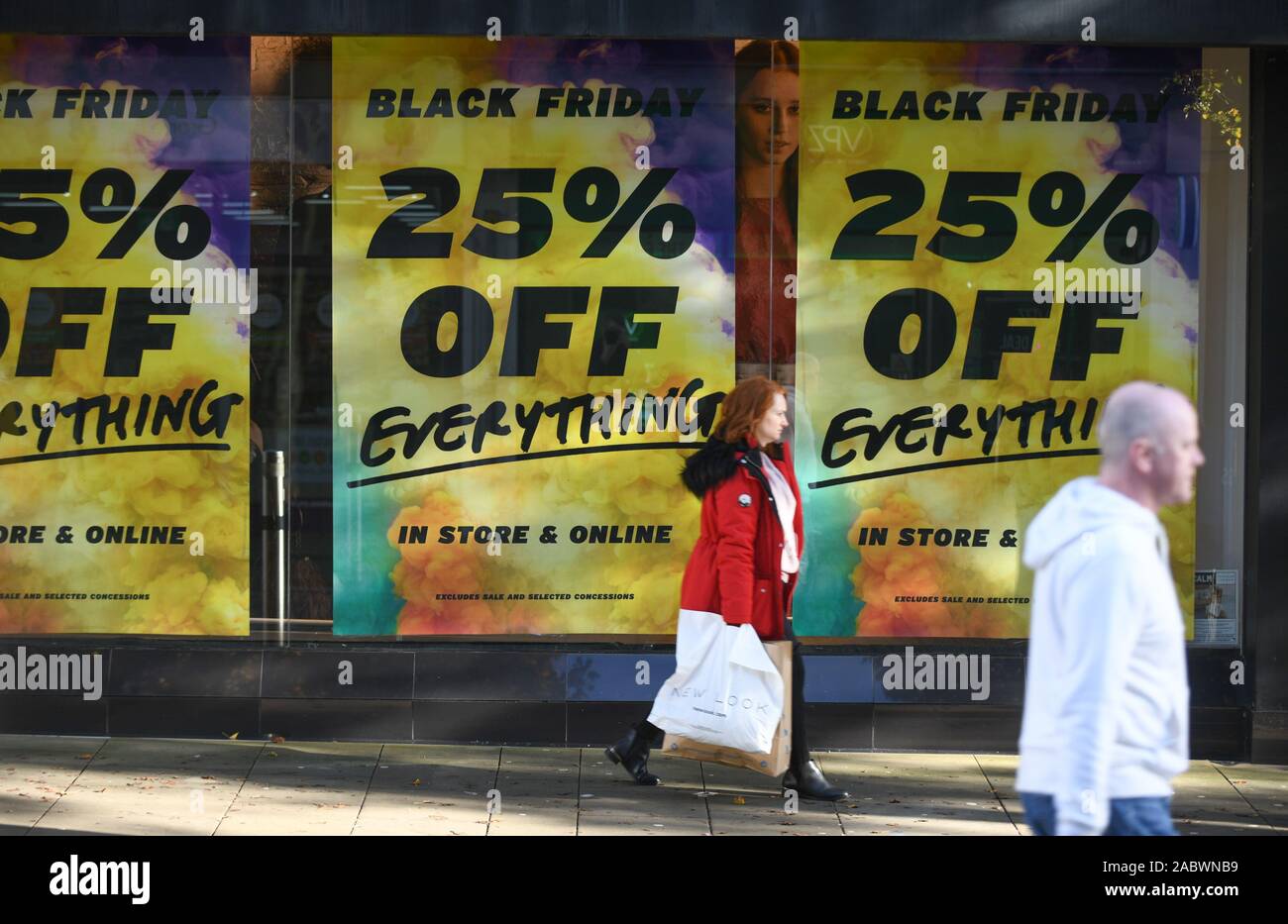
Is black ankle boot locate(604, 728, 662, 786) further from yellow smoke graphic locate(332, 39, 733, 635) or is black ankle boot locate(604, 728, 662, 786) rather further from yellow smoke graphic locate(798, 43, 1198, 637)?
yellow smoke graphic locate(798, 43, 1198, 637)

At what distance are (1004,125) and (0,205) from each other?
17.6 feet

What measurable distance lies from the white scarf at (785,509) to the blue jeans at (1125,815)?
3.57m

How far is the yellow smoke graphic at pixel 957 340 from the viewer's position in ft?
28.1

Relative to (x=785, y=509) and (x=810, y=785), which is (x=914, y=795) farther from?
(x=785, y=509)

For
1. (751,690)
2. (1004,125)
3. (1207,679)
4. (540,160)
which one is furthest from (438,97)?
(1207,679)

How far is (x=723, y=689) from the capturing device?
7.04m

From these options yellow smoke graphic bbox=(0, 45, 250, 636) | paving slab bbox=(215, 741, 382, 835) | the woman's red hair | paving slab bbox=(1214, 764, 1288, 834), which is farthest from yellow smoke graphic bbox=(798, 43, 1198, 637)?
yellow smoke graphic bbox=(0, 45, 250, 636)

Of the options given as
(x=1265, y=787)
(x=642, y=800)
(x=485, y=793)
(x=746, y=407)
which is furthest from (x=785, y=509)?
(x=1265, y=787)

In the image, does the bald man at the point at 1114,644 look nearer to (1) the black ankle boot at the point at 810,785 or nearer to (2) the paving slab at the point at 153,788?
(1) the black ankle boot at the point at 810,785

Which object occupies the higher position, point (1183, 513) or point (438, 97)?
point (438, 97)

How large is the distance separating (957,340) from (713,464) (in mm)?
2143

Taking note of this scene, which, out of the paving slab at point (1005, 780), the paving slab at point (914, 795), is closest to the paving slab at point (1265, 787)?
the paving slab at point (1005, 780)

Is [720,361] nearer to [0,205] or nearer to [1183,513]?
[1183,513]

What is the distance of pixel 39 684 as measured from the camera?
8523 millimetres
